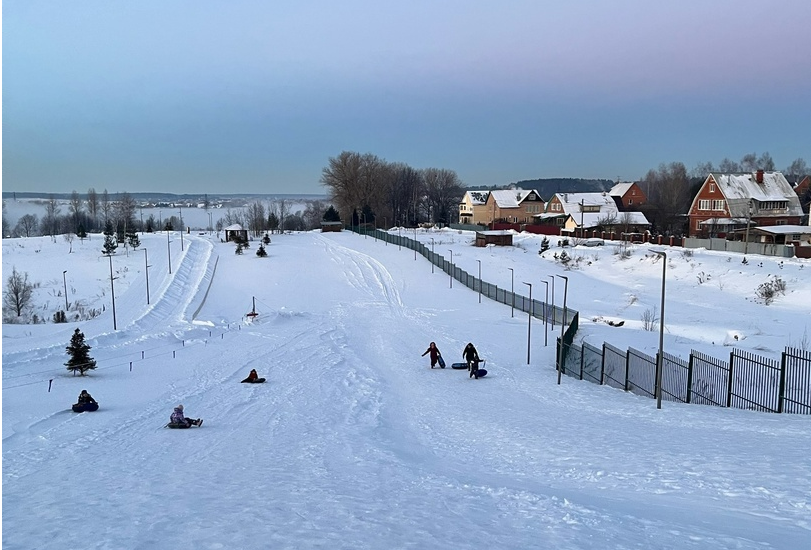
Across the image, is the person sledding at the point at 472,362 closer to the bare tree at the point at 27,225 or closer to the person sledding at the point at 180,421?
the person sledding at the point at 180,421

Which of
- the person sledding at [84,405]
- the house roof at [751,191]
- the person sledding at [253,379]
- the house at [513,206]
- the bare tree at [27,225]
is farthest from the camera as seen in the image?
the bare tree at [27,225]

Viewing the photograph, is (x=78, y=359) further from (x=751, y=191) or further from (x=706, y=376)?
(x=751, y=191)

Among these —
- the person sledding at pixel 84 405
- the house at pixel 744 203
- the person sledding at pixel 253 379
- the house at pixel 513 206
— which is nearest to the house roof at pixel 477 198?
the house at pixel 513 206

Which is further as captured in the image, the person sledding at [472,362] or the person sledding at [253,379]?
the person sledding at [472,362]

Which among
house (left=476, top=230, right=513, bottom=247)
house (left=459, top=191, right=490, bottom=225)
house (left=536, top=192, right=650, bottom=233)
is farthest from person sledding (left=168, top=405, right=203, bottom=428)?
house (left=459, top=191, right=490, bottom=225)

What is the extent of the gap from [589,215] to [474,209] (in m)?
33.5

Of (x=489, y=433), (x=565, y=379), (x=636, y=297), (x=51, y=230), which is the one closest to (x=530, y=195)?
(x=636, y=297)

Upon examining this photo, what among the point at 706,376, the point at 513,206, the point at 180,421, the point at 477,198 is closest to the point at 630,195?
the point at 513,206

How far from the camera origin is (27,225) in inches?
4943

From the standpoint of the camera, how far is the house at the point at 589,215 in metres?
87.1

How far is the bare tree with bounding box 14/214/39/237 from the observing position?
120 metres

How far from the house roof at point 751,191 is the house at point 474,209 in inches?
1982

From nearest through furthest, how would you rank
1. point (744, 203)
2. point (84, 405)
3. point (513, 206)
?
point (84, 405)
point (744, 203)
point (513, 206)

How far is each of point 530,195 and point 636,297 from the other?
2897 inches
